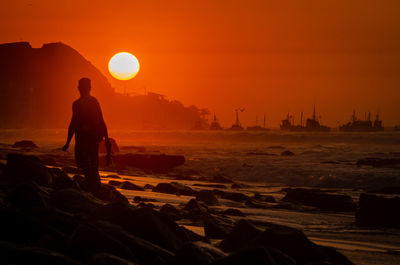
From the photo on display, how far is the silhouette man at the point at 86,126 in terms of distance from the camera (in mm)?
8367

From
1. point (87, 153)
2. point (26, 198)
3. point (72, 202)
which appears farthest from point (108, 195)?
point (26, 198)

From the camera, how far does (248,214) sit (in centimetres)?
1028

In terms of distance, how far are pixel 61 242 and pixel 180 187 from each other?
9310 mm

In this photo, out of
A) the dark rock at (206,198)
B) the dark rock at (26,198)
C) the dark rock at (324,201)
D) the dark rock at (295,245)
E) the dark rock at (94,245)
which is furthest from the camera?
the dark rock at (324,201)

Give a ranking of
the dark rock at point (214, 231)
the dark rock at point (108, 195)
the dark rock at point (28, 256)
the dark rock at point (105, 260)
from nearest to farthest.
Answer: the dark rock at point (28, 256), the dark rock at point (105, 260), the dark rock at point (214, 231), the dark rock at point (108, 195)

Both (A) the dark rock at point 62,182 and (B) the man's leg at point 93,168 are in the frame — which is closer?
(B) the man's leg at point 93,168

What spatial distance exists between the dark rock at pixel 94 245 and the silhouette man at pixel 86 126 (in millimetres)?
3782

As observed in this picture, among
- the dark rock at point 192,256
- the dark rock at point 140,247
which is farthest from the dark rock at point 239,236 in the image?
the dark rock at point 192,256

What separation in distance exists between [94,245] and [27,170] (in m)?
5.09

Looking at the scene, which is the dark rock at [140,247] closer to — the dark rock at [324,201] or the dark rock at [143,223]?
the dark rock at [143,223]

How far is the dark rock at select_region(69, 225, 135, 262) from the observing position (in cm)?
457

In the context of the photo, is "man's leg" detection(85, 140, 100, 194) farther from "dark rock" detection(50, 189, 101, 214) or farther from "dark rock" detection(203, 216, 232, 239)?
"dark rock" detection(203, 216, 232, 239)

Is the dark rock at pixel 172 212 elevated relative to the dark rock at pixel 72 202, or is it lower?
lower

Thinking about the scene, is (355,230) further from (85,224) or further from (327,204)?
(85,224)
